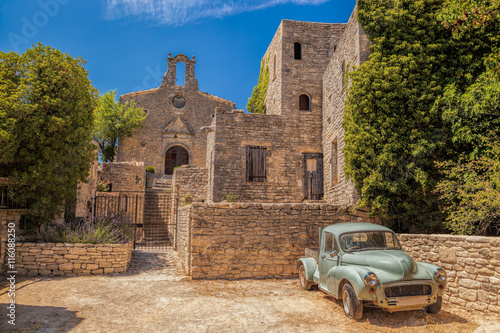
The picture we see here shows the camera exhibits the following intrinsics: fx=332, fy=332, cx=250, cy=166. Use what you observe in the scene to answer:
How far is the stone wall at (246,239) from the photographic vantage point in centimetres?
804

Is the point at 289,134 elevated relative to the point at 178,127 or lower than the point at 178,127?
lower

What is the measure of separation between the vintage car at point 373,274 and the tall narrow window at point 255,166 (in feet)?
23.9

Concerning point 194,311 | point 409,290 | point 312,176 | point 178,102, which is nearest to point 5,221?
point 194,311

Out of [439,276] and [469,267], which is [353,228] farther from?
[469,267]

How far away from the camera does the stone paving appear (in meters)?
8.22

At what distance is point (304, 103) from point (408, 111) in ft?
19.8

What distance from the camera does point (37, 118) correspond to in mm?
8188

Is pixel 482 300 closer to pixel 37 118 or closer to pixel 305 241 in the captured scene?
pixel 305 241

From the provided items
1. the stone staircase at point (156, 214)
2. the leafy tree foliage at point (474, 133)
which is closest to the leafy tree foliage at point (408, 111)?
the leafy tree foliage at point (474, 133)

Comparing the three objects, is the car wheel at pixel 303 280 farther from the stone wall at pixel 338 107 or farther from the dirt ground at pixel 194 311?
the stone wall at pixel 338 107

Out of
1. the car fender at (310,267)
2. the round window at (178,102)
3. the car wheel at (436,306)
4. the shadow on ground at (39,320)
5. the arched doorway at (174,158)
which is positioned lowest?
the shadow on ground at (39,320)

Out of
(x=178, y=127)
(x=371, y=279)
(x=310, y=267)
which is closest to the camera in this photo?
(x=371, y=279)

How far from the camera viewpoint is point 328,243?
6.16 metres

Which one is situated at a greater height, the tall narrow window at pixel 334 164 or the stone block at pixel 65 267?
the tall narrow window at pixel 334 164
